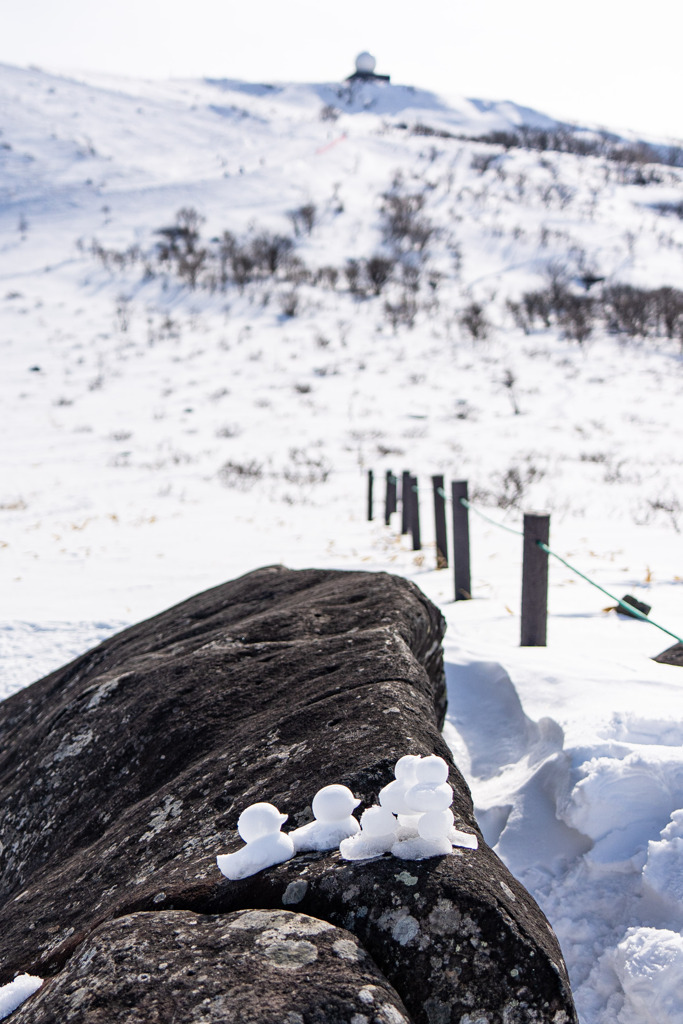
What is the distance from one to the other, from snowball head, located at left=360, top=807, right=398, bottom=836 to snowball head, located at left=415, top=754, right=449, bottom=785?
132 mm

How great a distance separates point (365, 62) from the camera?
2432 inches

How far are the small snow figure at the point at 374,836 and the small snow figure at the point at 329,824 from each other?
0.05 m

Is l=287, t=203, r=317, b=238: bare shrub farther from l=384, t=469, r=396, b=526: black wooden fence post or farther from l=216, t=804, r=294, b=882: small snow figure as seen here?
l=216, t=804, r=294, b=882: small snow figure

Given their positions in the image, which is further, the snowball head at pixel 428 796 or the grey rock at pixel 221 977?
the snowball head at pixel 428 796

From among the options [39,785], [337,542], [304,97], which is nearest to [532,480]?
[337,542]

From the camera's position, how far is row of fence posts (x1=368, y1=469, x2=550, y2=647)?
14.8 feet

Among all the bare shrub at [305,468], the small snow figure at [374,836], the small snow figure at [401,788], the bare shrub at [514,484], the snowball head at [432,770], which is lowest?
the bare shrub at [305,468]

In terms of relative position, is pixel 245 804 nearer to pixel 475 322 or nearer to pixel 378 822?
pixel 378 822

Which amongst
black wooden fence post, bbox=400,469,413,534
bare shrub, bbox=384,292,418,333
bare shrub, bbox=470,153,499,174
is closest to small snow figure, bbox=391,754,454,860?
black wooden fence post, bbox=400,469,413,534

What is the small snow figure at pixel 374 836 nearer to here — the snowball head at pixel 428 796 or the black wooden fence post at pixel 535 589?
the snowball head at pixel 428 796

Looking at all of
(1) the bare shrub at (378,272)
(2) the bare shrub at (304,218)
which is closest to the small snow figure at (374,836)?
(1) the bare shrub at (378,272)

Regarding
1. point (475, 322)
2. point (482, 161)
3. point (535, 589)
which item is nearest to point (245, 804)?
point (535, 589)

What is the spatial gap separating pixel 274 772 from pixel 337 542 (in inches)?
272

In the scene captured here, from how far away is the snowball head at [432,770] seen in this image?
1284 mm
